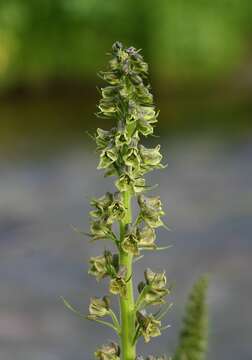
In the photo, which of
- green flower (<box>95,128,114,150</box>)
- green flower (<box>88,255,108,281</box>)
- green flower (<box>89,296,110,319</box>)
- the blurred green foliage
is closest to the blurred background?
the blurred green foliage

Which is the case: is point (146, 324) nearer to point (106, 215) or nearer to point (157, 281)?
point (157, 281)

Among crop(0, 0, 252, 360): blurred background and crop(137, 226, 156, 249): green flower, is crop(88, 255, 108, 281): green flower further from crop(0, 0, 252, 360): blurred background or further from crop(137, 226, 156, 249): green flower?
crop(0, 0, 252, 360): blurred background

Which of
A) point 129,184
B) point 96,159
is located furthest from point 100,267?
point 96,159

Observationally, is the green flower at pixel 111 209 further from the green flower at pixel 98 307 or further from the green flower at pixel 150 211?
the green flower at pixel 98 307

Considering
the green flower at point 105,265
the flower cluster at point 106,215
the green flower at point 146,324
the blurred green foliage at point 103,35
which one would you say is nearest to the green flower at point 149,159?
the flower cluster at point 106,215

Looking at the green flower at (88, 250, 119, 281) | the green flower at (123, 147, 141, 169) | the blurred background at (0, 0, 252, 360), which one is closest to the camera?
the green flower at (123, 147, 141, 169)

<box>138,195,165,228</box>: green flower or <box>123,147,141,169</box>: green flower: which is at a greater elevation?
<box>123,147,141,169</box>: green flower
